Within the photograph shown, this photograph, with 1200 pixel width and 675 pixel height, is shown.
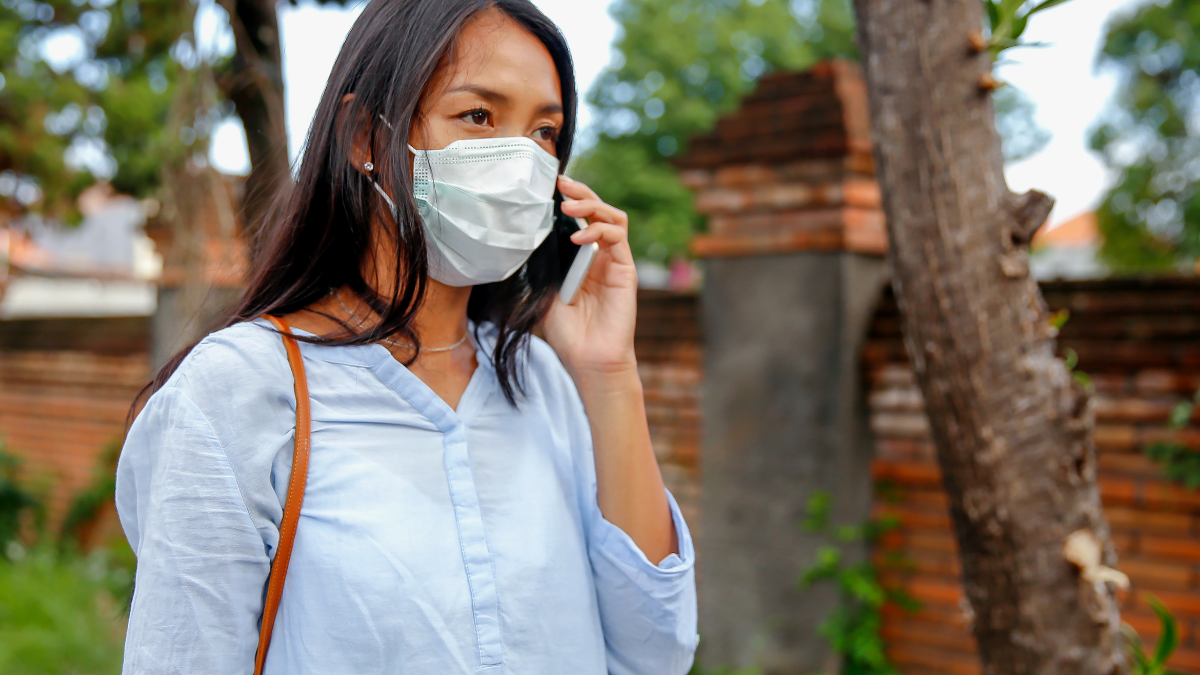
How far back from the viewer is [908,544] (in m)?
A: 3.21

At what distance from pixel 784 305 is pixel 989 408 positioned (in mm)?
1694

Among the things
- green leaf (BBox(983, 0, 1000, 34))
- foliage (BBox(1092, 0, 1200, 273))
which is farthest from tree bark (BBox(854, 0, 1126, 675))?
foliage (BBox(1092, 0, 1200, 273))

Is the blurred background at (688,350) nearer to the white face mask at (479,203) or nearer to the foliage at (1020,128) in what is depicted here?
the white face mask at (479,203)

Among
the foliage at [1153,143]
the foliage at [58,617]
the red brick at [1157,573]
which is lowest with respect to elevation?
the foliage at [58,617]

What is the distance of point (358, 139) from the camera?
4.19 feet

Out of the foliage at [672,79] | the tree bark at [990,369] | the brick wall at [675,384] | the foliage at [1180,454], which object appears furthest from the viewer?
the foliage at [672,79]

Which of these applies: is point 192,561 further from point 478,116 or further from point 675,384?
point 675,384

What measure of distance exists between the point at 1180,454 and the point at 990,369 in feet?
4.54

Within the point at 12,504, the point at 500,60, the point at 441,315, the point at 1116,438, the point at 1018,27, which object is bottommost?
the point at 12,504

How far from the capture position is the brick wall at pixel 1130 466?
2688 millimetres

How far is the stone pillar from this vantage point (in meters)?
3.26

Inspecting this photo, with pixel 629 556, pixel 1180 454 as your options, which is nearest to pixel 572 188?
pixel 629 556

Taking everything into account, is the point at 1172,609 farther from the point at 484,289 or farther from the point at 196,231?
the point at 196,231

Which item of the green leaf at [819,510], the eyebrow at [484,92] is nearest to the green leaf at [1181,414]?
the green leaf at [819,510]
